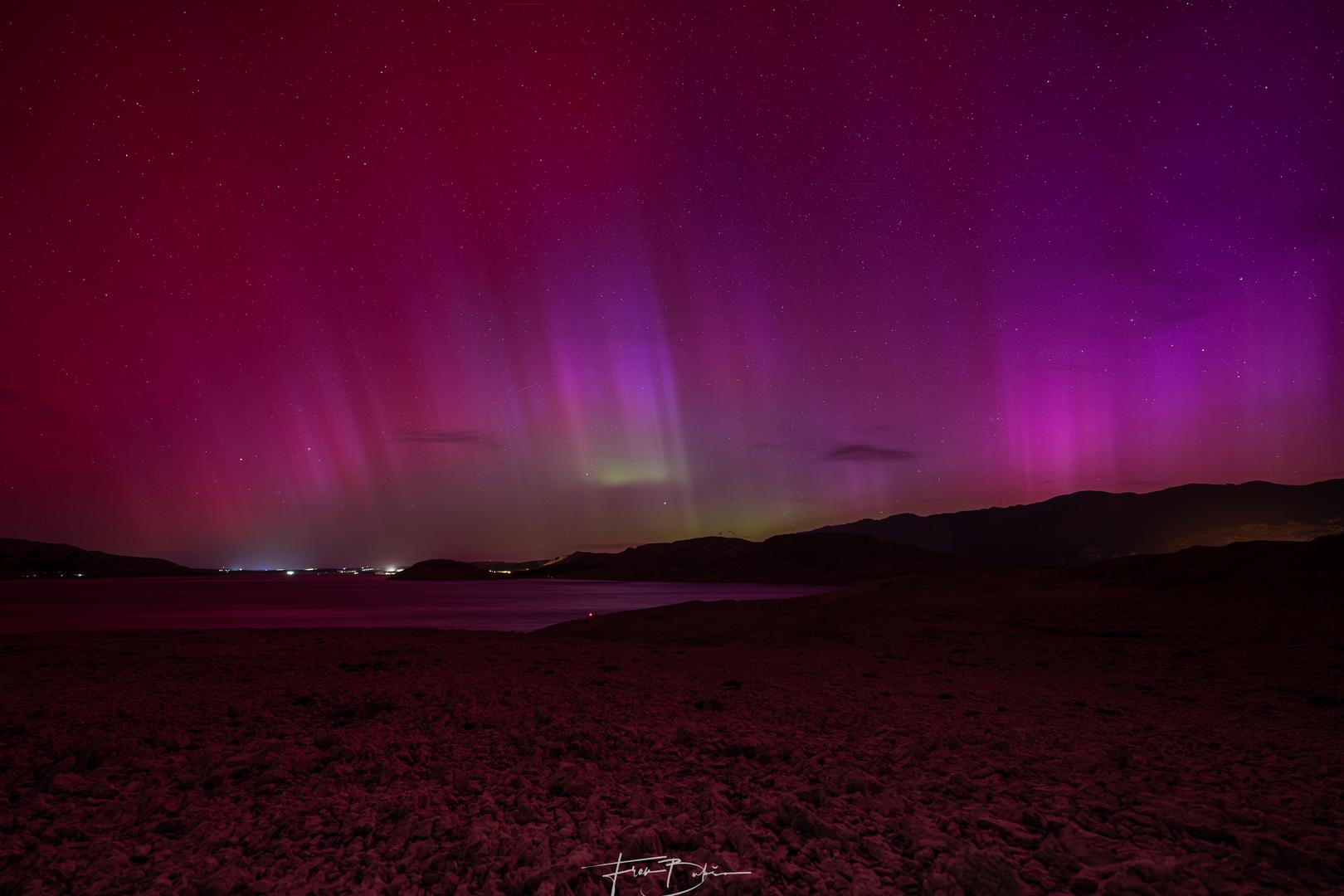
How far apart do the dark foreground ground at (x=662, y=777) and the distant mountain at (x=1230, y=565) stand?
20.0 m

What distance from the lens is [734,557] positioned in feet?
652

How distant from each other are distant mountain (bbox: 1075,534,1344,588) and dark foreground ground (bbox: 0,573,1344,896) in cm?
1997

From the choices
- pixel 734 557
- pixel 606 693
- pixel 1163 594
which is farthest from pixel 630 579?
pixel 606 693

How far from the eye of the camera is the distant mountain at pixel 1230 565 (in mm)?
25516

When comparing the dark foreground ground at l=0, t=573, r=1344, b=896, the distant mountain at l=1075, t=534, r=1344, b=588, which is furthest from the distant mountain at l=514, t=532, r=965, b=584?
the dark foreground ground at l=0, t=573, r=1344, b=896

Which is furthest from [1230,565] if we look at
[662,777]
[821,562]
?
[821,562]

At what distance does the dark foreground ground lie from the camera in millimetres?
3615

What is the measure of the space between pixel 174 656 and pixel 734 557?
192m

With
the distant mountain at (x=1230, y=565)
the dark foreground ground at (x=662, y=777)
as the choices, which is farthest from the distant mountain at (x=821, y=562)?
the dark foreground ground at (x=662, y=777)
